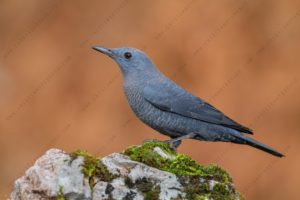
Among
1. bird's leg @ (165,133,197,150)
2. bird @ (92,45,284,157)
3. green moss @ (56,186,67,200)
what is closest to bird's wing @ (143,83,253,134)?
bird @ (92,45,284,157)

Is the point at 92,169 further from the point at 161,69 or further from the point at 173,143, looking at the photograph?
the point at 161,69

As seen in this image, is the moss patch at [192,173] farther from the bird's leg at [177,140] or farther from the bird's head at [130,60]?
the bird's head at [130,60]

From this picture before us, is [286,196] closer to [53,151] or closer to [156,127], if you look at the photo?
[156,127]

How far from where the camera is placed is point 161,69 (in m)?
16.8

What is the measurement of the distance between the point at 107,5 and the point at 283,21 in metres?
4.53

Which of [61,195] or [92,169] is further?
[92,169]

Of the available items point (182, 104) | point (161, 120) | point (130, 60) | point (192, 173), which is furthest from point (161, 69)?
point (192, 173)

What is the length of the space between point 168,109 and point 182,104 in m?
0.24

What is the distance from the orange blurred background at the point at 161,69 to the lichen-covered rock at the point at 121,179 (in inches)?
366

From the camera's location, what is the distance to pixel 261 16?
1739 cm

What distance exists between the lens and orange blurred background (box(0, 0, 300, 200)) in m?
16.5

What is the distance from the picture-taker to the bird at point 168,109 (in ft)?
27.7

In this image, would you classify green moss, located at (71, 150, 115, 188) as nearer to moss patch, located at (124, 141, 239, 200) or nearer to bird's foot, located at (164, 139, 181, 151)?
moss patch, located at (124, 141, 239, 200)

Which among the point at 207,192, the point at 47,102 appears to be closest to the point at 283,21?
the point at 47,102
